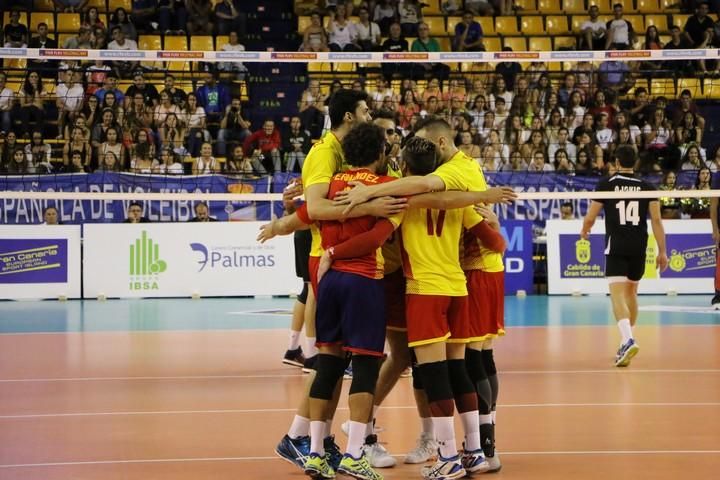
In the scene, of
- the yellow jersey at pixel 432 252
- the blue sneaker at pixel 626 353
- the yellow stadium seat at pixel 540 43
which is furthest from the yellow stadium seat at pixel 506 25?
the yellow jersey at pixel 432 252

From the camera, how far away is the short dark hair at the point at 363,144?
17.0 ft

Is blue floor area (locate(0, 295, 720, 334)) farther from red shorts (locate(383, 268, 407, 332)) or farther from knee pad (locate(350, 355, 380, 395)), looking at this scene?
knee pad (locate(350, 355, 380, 395))

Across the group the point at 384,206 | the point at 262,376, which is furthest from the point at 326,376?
the point at 262,376

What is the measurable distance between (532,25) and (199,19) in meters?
7.01

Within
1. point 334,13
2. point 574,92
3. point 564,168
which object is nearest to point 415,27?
point 334,13

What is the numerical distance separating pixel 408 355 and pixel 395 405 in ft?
5.14

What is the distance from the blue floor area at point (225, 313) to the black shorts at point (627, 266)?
105 inches

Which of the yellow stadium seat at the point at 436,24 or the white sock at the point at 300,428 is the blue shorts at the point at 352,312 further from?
the yellow stadium seat at the point at 436,24

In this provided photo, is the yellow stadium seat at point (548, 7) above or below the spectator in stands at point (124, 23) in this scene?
above

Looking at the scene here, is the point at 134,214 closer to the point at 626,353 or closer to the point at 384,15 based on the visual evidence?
the point at 384,15

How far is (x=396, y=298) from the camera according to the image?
18.3 ft

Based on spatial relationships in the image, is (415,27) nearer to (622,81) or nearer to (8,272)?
(622,81)

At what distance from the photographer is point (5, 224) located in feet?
49.7

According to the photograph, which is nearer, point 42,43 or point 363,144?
point 363,144
